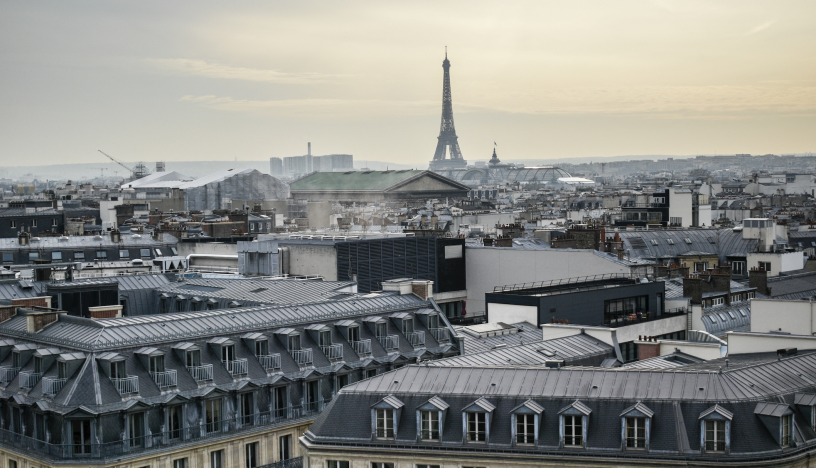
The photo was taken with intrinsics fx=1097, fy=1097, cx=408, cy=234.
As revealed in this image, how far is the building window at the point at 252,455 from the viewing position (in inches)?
1256

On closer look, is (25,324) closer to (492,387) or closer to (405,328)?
(405,328)

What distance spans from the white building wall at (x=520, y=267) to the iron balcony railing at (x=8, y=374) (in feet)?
96.4

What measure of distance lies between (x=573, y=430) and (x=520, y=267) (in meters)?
31.7

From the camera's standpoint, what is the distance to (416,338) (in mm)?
37469

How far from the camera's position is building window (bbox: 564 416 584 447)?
25.1m

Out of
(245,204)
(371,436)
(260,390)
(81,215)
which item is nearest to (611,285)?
(260,390)

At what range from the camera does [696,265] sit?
239 ft

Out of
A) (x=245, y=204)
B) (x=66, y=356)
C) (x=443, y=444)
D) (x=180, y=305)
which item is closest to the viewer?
(x=443, y=444)

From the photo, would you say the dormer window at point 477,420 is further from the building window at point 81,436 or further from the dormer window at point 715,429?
the building window at point 81,436

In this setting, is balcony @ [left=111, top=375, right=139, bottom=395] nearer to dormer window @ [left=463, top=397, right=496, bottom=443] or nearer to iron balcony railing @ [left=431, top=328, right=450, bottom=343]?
dormer window @ [left=463, top=397, right=496, bottom=443]

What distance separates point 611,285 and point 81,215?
7537cm

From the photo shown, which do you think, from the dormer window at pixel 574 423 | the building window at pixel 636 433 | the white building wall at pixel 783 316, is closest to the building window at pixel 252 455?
the dormer window at pixel 574 423

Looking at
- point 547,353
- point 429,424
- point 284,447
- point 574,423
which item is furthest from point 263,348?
point 574,423

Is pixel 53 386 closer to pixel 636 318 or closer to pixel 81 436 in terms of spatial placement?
pixel 81 436
